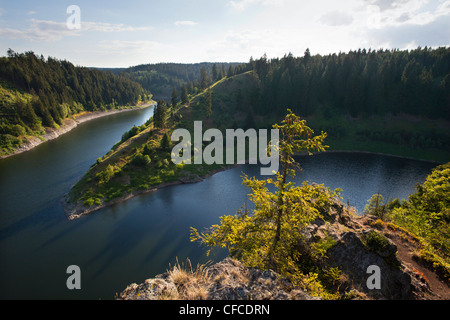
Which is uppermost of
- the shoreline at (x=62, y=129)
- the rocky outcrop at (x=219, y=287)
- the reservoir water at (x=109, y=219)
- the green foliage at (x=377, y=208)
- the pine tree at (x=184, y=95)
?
the pine tree at (x=184, y=95)

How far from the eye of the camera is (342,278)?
16141 mm

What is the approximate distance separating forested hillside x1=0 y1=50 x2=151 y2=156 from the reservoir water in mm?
22536

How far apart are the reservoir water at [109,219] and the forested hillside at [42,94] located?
2254 cm

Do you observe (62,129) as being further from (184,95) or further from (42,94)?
(184,95)

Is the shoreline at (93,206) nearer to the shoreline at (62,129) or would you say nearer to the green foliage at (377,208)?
the green foliage at (377,208)

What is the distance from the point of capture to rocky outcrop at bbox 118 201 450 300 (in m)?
9.96

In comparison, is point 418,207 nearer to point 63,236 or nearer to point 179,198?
point 179,198

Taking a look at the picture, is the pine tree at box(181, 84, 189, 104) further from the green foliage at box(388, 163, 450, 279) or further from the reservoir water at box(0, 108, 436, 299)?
the green foliage at box(388, 163, 450, 279)

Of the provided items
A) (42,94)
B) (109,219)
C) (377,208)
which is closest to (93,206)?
(109,219)

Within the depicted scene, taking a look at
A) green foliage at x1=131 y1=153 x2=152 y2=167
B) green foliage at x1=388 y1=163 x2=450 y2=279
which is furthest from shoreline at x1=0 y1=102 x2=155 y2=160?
green foliage at x1=388 y1=163 x2=450 y2=279

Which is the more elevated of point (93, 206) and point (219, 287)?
point (219, 287)

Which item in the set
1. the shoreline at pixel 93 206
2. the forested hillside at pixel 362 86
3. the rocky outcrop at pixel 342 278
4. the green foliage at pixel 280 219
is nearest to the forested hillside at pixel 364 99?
the forested hillside at pixel 362 86

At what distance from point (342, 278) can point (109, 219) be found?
4353 cm

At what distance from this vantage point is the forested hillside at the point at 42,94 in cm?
9119
